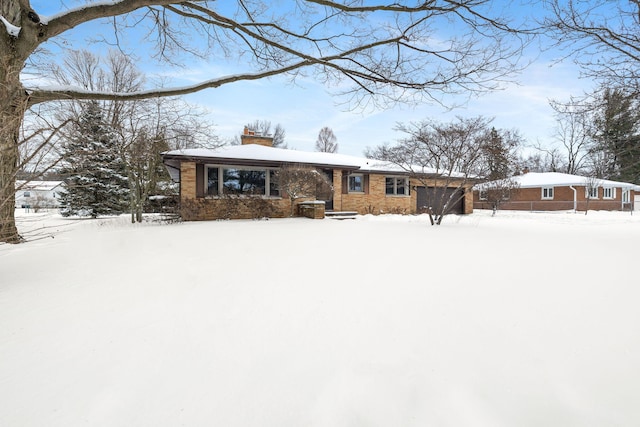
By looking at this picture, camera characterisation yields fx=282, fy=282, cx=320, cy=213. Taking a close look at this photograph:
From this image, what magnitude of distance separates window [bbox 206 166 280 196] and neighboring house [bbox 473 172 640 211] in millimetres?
18490

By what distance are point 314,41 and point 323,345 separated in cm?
773

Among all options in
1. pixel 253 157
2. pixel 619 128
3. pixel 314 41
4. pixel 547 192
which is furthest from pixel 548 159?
pixel 314 41

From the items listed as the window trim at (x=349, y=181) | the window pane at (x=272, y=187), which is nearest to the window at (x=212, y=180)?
the window pane at (x=272, y=187)

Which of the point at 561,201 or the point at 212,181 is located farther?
the point at 561,201

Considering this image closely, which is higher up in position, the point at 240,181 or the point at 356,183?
the point at 356,183

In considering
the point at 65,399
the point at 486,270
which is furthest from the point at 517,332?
the point at 65,399

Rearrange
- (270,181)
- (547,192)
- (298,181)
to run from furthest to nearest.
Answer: (547,192) → (270,181) → (298,181)

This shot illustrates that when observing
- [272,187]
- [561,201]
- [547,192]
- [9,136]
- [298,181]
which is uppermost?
[547,192]

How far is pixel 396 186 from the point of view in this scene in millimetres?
17766

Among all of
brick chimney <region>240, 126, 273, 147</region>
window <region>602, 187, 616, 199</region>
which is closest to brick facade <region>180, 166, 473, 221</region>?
brick chimney <region>240, 126, 273, 147</region>

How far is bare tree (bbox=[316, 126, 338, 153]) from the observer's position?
131 ft

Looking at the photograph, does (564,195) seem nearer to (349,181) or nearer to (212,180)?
(349,181)

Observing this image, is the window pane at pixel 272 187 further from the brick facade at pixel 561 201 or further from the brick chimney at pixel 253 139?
A: the brick facade at pixel 561 201

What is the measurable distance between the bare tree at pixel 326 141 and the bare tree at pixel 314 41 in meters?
32.3
